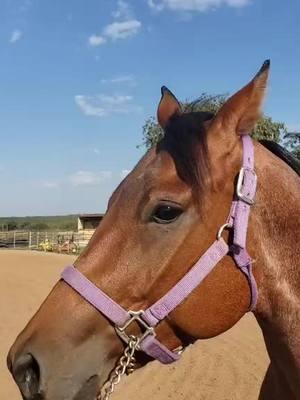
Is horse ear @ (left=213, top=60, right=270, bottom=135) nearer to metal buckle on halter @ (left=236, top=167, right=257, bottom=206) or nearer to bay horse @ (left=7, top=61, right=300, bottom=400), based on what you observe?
bay horse @ (left=7, top=61, right=300, bottom=400)

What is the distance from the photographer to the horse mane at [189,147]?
236 cm

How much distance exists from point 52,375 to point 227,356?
7.48 metres

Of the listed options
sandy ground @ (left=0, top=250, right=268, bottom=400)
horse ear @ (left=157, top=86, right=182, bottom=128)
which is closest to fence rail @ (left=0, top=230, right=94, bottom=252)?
sandy ground @ (left=0, top=250, right=268, bottom=400)

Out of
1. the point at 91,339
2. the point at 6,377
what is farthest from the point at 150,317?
the point at 6,377

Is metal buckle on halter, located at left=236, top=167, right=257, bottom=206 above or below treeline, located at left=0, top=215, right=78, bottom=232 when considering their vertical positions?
above

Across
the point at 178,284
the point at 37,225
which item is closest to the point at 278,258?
the point at 178,284

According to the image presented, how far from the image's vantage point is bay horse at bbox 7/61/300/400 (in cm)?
224

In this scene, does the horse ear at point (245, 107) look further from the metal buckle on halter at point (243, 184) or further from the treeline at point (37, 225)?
the treeline at point (37, 225)

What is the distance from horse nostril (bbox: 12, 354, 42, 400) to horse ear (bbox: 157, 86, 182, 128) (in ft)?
4.41

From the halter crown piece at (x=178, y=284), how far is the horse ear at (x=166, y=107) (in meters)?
0.61

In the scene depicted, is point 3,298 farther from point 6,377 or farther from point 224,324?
point 224,324

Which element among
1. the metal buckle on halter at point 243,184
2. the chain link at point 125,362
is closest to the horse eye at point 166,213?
the metal buckle on halter at point 243,184

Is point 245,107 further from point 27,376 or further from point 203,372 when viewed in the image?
point 203,372

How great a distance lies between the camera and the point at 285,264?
2.52 m
